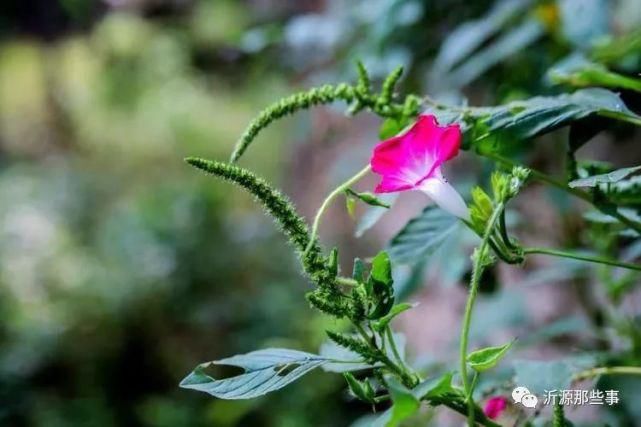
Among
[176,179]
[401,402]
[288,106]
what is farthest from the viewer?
[176,179]

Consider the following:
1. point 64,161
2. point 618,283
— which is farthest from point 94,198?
point 618,283

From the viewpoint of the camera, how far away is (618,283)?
29.4 inches

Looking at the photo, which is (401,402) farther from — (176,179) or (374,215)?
(176,179)

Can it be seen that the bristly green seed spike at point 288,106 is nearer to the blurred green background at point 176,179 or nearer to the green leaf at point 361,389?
the green leaf at point 361,389

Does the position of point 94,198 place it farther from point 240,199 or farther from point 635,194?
point 635,194

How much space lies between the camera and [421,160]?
410mm

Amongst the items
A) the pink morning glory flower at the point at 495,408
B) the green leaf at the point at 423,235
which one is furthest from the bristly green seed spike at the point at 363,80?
the pink morning glory flower at the point at 495,408

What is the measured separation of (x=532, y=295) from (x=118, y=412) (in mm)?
1222

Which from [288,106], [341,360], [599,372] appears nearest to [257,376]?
[341,360]

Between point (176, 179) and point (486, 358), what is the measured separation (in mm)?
3016

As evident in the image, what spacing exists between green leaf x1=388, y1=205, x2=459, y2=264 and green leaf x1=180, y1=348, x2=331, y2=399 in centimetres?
13

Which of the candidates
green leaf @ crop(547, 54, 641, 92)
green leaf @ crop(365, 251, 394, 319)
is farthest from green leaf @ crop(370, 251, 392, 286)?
green leaf @ crop(547, 54, 641, 92)

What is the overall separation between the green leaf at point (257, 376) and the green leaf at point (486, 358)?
7 cm

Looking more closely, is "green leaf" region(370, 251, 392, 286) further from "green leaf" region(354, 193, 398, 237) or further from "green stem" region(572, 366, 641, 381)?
"green stem" region(572, 366, 641, 381)
